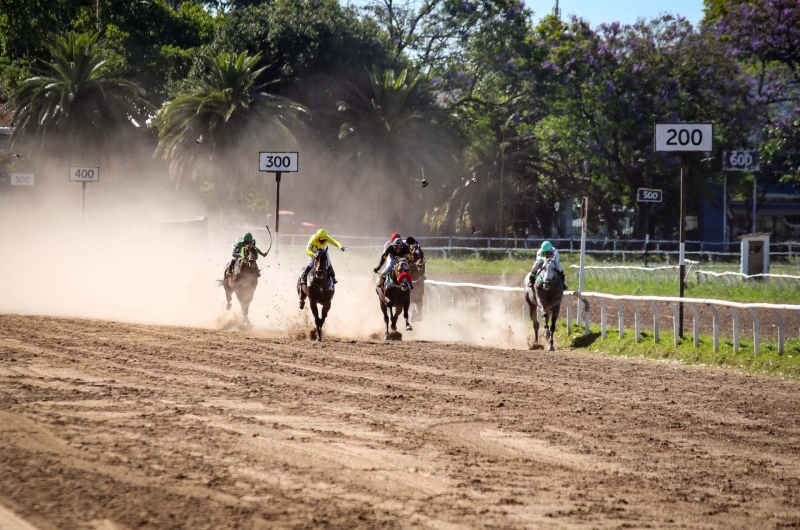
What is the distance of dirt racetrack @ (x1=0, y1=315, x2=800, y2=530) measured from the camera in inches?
252

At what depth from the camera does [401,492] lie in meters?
6.83

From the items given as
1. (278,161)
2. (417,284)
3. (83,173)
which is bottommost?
(417,284)

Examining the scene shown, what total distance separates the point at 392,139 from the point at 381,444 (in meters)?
39.1

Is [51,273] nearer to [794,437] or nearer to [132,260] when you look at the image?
[132,260]

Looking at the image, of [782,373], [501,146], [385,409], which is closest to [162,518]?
[385,409]

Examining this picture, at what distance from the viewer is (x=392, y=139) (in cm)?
4684

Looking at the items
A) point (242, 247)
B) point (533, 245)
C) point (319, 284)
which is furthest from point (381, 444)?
point (533, 245)

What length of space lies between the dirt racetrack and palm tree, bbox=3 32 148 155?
33.0 meters

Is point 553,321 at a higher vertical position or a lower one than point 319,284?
lower

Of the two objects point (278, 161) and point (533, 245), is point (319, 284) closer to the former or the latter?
point (278, 161)

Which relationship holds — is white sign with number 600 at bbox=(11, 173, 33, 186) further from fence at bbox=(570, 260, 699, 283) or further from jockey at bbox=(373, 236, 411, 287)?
jockey at bbox=(373, 236, 411, 287)

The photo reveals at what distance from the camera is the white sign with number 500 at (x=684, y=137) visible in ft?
55.0

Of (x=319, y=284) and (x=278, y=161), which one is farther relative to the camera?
(x=278, y=161)

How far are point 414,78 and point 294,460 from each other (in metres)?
40.9
